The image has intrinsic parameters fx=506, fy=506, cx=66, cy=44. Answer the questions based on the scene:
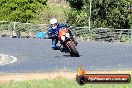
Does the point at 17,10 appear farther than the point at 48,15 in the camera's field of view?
No

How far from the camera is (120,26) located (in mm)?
42562

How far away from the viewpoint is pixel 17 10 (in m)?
49.8

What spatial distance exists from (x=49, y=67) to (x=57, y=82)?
540cm

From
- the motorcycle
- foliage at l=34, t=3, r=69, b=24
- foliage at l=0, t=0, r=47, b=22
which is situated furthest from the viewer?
foliage at l=34, t=3, r=69, b=24

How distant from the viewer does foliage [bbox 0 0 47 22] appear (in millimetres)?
49500

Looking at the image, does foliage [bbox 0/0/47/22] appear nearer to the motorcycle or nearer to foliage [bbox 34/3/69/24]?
foliage [bbox 34/3/69/24]

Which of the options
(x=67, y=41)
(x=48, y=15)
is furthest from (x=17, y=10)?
(x=67, y=41)

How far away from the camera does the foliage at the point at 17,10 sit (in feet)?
162

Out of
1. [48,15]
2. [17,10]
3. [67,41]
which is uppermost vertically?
[67,41]

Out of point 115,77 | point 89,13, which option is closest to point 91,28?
point 89,13

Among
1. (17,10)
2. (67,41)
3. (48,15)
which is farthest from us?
(48,15)

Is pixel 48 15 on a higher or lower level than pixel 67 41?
lower

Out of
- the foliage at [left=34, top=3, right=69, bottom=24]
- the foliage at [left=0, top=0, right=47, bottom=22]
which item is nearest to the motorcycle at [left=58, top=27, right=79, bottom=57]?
the foliage at [left=0, top=0, right=47, bottom=22]

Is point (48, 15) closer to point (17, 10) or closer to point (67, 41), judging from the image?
point (17, 10)
